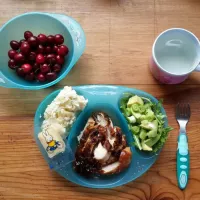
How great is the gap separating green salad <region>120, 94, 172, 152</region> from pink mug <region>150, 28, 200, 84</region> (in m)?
0.08

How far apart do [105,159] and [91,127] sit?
91 millimetres

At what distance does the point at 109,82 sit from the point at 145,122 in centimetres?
16

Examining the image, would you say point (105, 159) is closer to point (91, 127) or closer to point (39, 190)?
point (91, 127)

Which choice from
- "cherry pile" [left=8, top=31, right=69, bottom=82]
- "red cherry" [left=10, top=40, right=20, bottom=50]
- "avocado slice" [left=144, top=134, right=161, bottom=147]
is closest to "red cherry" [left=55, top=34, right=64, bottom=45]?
"cherry pile" [left=8, top=31, right=69, bottom=82]

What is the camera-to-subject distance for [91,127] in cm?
89

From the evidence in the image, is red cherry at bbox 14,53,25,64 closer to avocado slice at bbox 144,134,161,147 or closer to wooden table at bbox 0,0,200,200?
wooden table at bbox 0,0,200,200

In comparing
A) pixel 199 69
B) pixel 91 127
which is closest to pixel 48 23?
pixel 91 127

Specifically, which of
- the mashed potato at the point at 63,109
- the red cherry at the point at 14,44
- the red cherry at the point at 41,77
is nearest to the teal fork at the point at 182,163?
the mashed potato at the point at 63,109

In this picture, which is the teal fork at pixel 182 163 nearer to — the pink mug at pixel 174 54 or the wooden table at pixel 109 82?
the wooden table at pixel 109 82

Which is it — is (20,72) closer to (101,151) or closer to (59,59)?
(59,59)

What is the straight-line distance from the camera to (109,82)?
94cm

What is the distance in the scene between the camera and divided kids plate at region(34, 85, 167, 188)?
2.89 ft

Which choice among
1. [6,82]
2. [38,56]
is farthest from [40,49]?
[6,82]

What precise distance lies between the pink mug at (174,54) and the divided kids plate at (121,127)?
8cm
